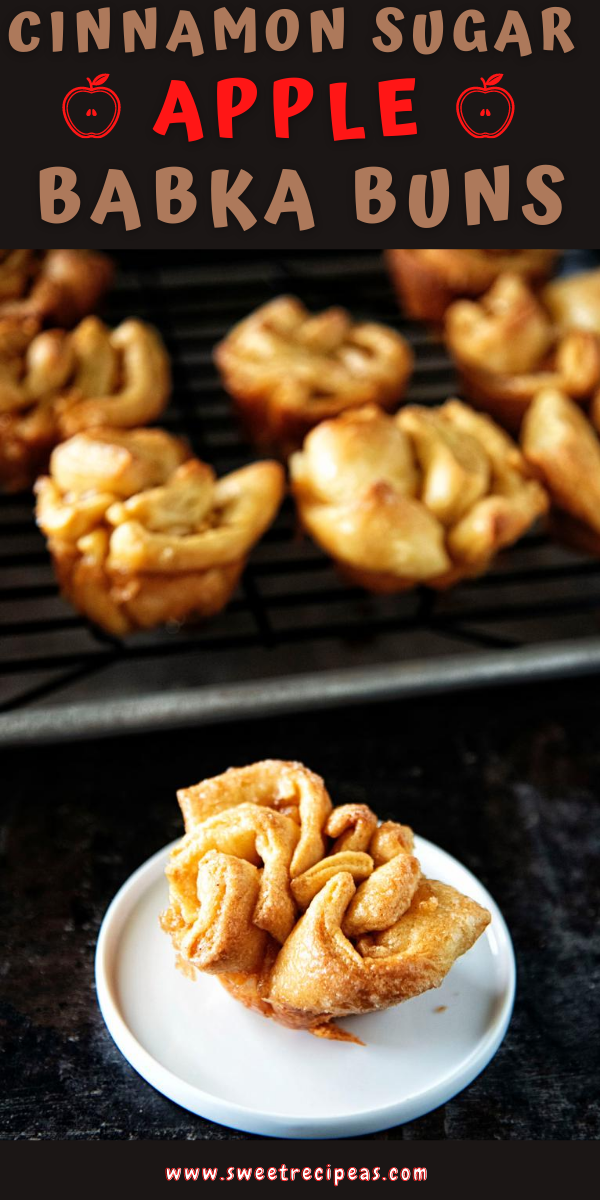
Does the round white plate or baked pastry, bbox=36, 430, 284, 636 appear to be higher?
baked pastry, bbox=36, 430, 284, 636

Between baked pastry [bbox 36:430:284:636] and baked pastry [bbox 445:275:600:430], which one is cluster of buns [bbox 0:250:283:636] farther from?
baked pastry [bbox 445:275:600:430]

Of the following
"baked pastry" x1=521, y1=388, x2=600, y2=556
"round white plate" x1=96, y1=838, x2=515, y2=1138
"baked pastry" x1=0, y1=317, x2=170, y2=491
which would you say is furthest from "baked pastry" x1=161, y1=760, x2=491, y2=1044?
"baked pastry" x1=0, y1=317, x2=170, y2=491

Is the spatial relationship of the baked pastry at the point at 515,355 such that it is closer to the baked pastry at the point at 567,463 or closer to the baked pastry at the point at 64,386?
the baked pastry at the point at 567,463

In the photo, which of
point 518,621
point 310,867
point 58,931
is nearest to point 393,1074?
point 310,867

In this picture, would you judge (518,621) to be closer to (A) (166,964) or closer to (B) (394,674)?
(B) (394,674)

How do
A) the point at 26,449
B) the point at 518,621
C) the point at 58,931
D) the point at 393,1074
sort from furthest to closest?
the point at 518,621 < the point at 26,449 < the point at 58,931 < the point at 393,1074

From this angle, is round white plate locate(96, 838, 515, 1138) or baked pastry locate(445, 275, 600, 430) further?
baked pastry locate(445, 275, 600, 430)

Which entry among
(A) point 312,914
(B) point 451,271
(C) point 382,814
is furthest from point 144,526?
(B) point 451,271
